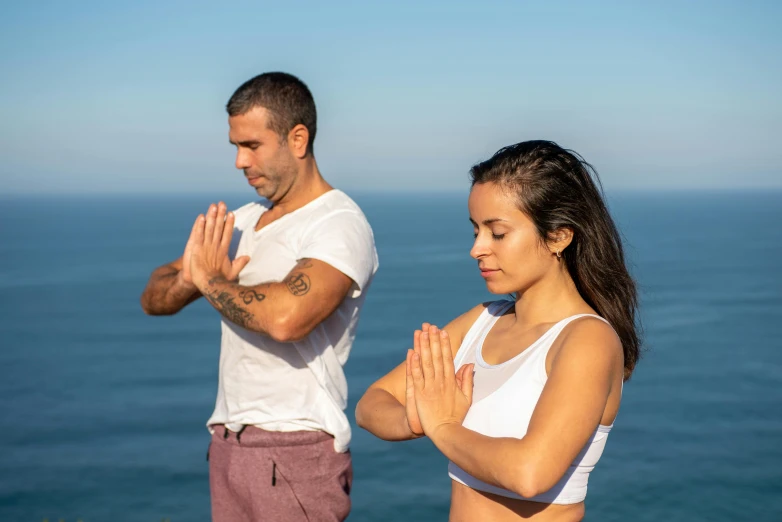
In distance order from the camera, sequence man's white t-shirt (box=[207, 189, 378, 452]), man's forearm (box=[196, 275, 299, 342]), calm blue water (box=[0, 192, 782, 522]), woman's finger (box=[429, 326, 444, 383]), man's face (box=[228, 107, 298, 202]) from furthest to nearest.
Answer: calm blue water (box=[0, 192, 782, 522]) → man's face (box=[228, 107, 298, 202]) → man's white t-shirt (box=[207, 189, 378, 452]) → man's forearm (box=[196, 275, 299, 342]) → woman's finger (box=[429, 326, 444, 383])

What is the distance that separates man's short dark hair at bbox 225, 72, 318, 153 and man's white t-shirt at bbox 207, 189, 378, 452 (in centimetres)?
37

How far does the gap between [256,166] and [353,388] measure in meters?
21.5

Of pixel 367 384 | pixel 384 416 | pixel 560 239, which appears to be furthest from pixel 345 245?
pixel 367 384

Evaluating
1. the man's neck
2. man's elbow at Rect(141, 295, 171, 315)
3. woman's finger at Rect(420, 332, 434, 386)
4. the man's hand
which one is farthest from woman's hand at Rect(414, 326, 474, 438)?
man's elbow at Rect(141, 295, 171, 315)

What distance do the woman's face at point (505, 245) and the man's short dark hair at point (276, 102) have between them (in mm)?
1664

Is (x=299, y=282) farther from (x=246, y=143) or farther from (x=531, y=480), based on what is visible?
(x=531, y=480)

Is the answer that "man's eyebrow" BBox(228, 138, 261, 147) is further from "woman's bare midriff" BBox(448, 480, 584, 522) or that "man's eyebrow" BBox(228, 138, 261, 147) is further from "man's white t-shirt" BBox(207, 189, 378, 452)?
"woman's bare midriff" BBox(448, 480, 584, 522)

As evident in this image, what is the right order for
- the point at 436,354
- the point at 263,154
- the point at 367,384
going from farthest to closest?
the point at 367,384 < the point at 263,154 < the point at 436,354

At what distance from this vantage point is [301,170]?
12.9ft

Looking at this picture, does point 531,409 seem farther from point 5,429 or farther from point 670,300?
point 670,300

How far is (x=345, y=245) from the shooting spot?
3650 mm

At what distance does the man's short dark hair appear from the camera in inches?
154

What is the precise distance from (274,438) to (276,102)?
4.84ft

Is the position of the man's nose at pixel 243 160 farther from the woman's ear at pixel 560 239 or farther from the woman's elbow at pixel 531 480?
the woman's elbow at pixel 531 480
